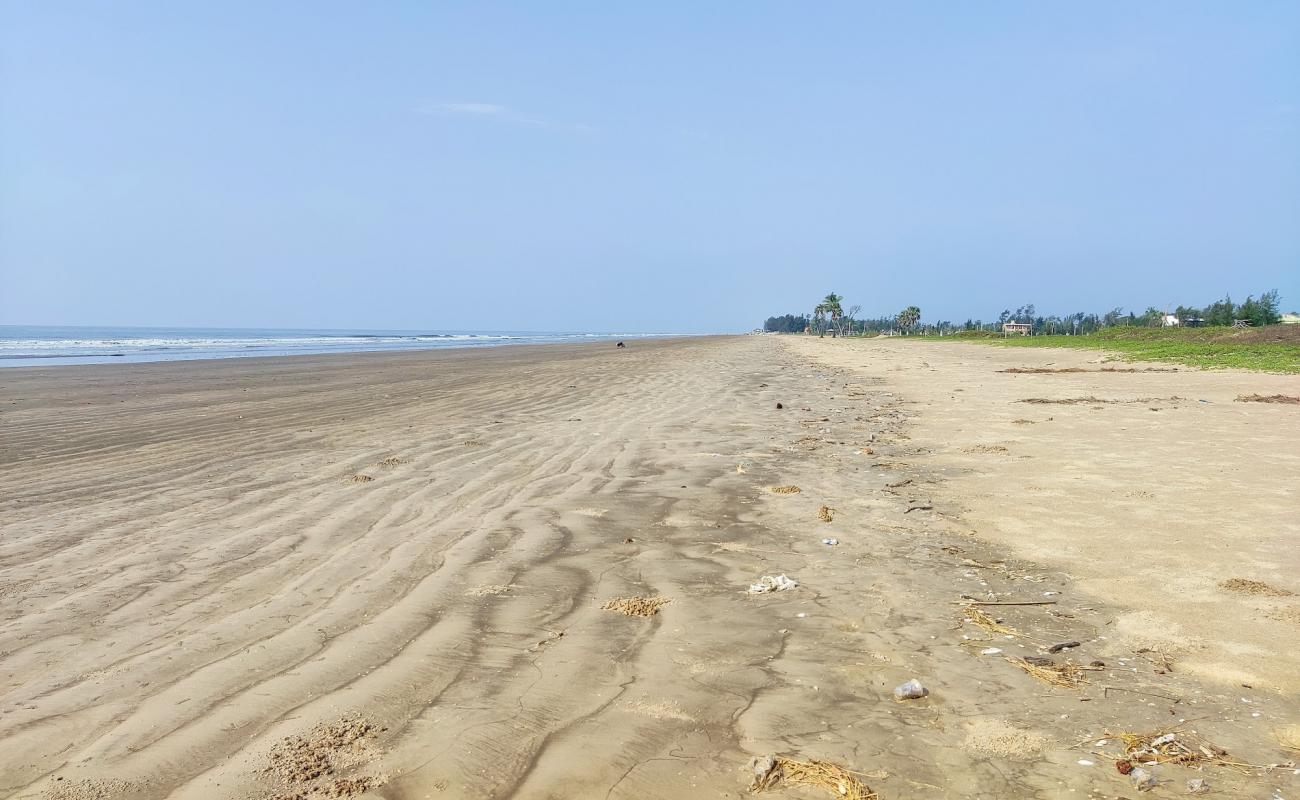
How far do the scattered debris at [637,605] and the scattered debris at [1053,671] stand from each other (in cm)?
164

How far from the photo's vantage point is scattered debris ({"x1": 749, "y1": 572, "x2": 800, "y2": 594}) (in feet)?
13.4

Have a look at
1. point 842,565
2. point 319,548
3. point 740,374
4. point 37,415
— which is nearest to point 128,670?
point 319,548

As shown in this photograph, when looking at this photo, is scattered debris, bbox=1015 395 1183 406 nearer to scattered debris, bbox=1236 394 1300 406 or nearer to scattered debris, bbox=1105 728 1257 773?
scattered debris, bbox=1236 394 1300 406

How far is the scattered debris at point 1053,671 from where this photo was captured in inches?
119

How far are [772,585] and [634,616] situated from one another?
0.89m

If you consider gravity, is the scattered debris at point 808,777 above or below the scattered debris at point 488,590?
above

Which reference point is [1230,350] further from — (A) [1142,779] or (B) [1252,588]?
(A) [1142,779]

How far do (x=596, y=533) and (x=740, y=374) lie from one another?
17.1 meters

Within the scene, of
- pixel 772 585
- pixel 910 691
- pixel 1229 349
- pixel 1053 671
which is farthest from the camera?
pixel 1229 349

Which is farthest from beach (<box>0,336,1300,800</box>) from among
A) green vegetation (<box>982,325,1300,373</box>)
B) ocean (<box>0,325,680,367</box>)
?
ocean (<box>0,325,680,367</box>)

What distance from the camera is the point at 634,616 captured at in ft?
12.1

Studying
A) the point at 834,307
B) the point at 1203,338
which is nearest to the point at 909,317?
the point at 834,307

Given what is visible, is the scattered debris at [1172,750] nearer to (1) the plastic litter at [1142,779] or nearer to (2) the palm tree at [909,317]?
(1) the plastic litter at [1142,779]

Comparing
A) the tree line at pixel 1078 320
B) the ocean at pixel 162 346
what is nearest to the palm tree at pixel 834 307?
the tree line at pixel 1078 320
